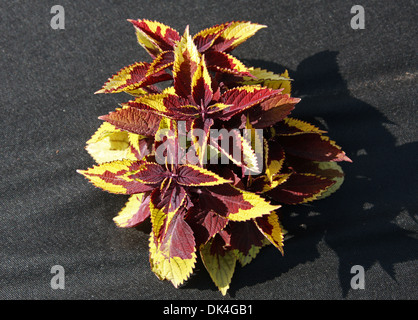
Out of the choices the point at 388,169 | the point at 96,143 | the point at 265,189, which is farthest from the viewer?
the point at 388,169

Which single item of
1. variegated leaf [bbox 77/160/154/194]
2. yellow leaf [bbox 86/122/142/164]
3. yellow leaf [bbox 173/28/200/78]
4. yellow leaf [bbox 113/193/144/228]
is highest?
yellow leaf [bbox 173/28/200/78]

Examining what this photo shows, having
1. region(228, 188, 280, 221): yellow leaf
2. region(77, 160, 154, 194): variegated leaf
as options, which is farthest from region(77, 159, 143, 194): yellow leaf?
region(228, 188, 280, 221): yellow leaf

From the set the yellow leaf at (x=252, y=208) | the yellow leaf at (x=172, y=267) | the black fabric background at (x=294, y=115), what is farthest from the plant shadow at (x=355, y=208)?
the yellow leaf at (x=252, y=208)

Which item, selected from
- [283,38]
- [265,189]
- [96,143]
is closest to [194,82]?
[265,189]

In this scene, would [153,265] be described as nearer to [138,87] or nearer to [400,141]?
[138,87]

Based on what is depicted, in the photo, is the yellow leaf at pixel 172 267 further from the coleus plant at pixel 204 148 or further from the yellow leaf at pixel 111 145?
the yellow leaf at pixel 111 145

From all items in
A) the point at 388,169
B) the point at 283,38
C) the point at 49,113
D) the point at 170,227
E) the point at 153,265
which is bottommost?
the point at 153,265

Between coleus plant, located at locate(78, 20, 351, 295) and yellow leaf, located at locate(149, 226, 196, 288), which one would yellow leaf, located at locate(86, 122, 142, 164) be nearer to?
coleus plant, located at locate(78, 20, 351, 295)
